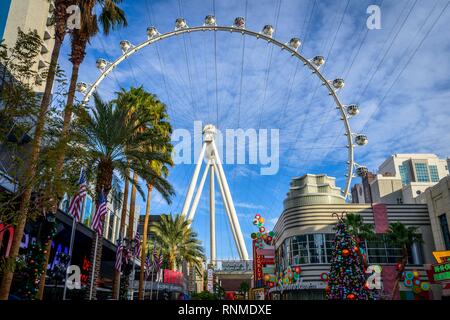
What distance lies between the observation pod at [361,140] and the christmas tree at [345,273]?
1091 inches

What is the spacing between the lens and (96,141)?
2500 centimetres

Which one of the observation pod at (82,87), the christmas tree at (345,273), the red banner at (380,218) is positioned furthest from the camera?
the red banner at (380,218)

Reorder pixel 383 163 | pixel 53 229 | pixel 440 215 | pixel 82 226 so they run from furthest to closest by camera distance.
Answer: pixel 383 163
pixel 440 215
pixel 82 226
pixel 53 229

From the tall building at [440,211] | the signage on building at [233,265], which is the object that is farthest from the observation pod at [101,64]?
the signage on building at [233,265]

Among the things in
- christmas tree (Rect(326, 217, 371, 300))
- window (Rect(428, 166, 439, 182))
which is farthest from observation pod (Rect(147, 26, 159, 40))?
window (Rect(428, 166, 439, 182))

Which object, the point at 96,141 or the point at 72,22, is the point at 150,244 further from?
the point at 72,22

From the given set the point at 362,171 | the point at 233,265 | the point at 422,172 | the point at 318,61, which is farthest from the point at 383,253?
the point at 422,172

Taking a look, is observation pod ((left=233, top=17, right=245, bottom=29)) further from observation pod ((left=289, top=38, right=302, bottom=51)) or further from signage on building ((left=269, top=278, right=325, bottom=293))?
signage on building ((left=269, top=278, right=325, bottom=293))

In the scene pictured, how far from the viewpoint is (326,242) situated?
59.6 metres

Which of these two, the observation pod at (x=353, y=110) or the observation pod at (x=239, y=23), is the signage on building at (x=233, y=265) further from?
the observation pod at (x=239, y=23)

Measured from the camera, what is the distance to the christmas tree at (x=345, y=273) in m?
26.9
